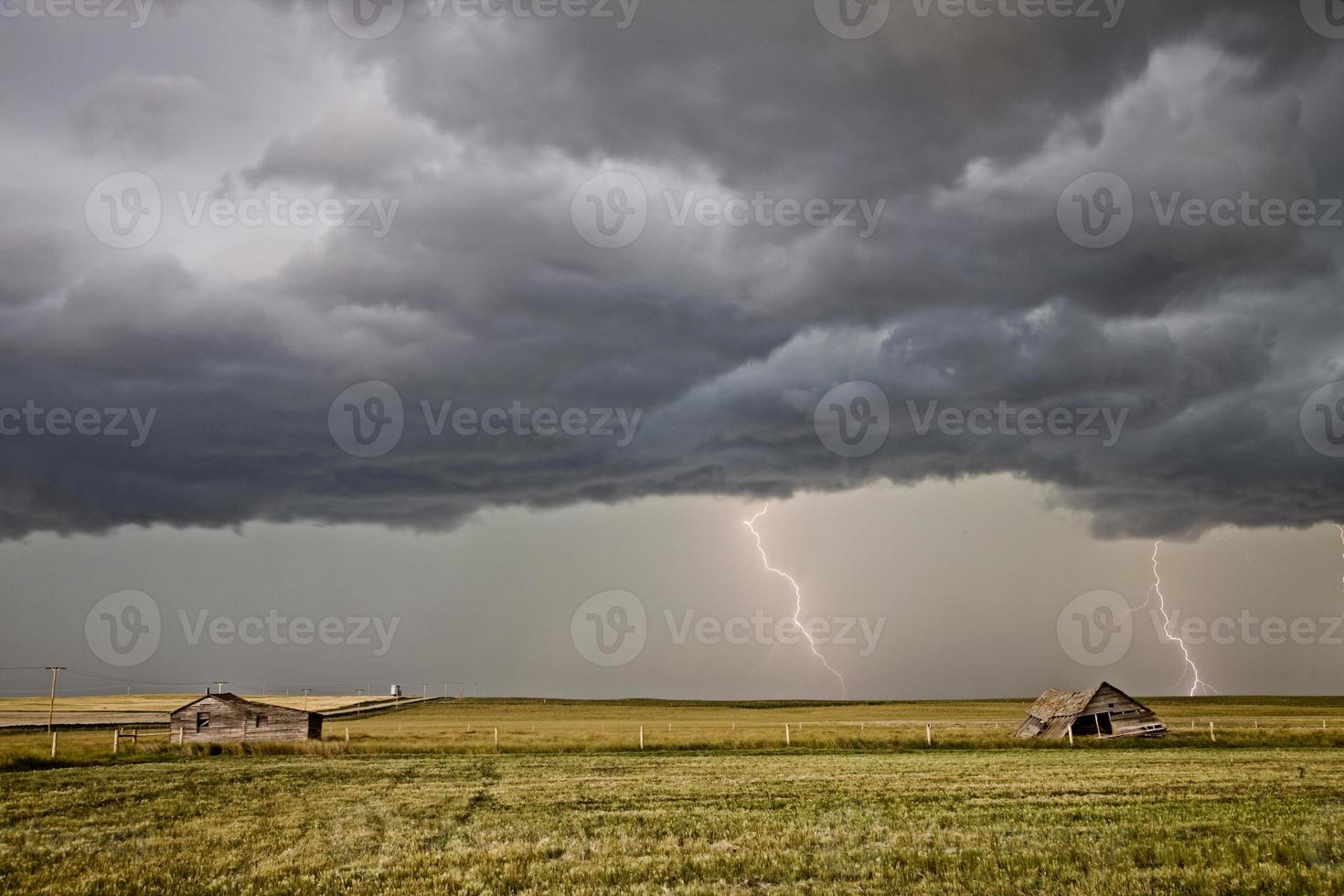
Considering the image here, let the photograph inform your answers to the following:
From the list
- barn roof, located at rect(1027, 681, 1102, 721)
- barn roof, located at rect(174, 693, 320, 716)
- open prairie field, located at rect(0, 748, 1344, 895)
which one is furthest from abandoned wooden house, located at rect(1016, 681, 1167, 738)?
barn roof, located at rect(174, 693, 320, 716)

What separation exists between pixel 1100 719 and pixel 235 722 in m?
66.9

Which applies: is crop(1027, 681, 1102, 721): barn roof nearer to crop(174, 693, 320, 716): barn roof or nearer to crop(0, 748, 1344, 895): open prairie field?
crop(0, 748, 1344, 895): open prairie field

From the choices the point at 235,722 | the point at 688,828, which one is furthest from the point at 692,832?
the point at 235,722

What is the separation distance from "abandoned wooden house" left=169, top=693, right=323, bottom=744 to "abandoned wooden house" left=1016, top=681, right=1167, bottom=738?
183 ft

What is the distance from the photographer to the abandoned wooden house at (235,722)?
70312 mm

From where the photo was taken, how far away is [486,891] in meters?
11.5

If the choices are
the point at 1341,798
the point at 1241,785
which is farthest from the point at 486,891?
the point at 1241,785

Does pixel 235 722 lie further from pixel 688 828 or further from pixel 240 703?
pixel 688 828

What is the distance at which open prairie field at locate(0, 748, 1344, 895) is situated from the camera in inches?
476

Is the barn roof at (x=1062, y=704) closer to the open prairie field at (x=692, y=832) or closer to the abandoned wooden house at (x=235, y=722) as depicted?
the open prairie field at (x=692, y=832)

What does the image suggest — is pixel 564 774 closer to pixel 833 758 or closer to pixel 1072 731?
pixel 833 758

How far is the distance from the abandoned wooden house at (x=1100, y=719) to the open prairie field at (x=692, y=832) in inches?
1316

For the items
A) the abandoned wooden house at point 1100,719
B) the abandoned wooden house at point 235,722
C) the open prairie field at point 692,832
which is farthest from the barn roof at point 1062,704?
the abandoned wooden house at point 235,722

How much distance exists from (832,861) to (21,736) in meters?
100
